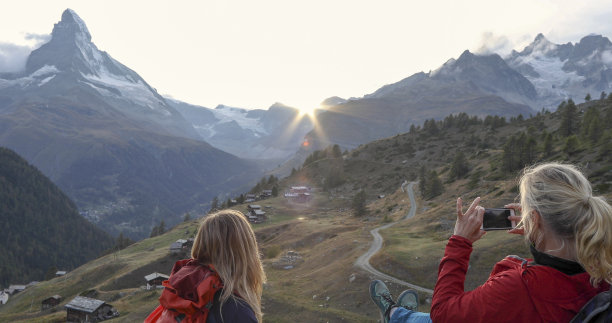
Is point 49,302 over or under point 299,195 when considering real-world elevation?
under

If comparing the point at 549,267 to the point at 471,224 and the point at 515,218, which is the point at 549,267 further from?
the point at 471,224

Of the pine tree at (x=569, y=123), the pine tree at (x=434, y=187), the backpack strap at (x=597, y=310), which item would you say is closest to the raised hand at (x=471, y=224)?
the backpack strap at (x=597, y=310)

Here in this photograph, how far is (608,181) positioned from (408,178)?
74.0 meters

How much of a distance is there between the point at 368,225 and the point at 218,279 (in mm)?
62219

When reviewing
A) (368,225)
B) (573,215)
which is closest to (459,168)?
(368,225)

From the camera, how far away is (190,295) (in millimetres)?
5316

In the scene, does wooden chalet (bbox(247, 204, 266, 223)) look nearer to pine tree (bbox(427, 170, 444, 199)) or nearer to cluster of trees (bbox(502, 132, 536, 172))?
pine tree (bbox(427, 170, 444, 199))

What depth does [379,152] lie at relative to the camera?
154m

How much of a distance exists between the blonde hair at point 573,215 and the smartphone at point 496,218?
0.34 meters

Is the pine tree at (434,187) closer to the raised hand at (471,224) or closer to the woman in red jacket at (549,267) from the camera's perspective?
the raised hand at (471,224)

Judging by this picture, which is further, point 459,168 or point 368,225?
point 459,168

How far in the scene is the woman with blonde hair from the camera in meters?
5.27

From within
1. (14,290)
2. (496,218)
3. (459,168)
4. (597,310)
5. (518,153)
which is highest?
(496,218)

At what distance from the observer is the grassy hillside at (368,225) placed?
3123 cm
